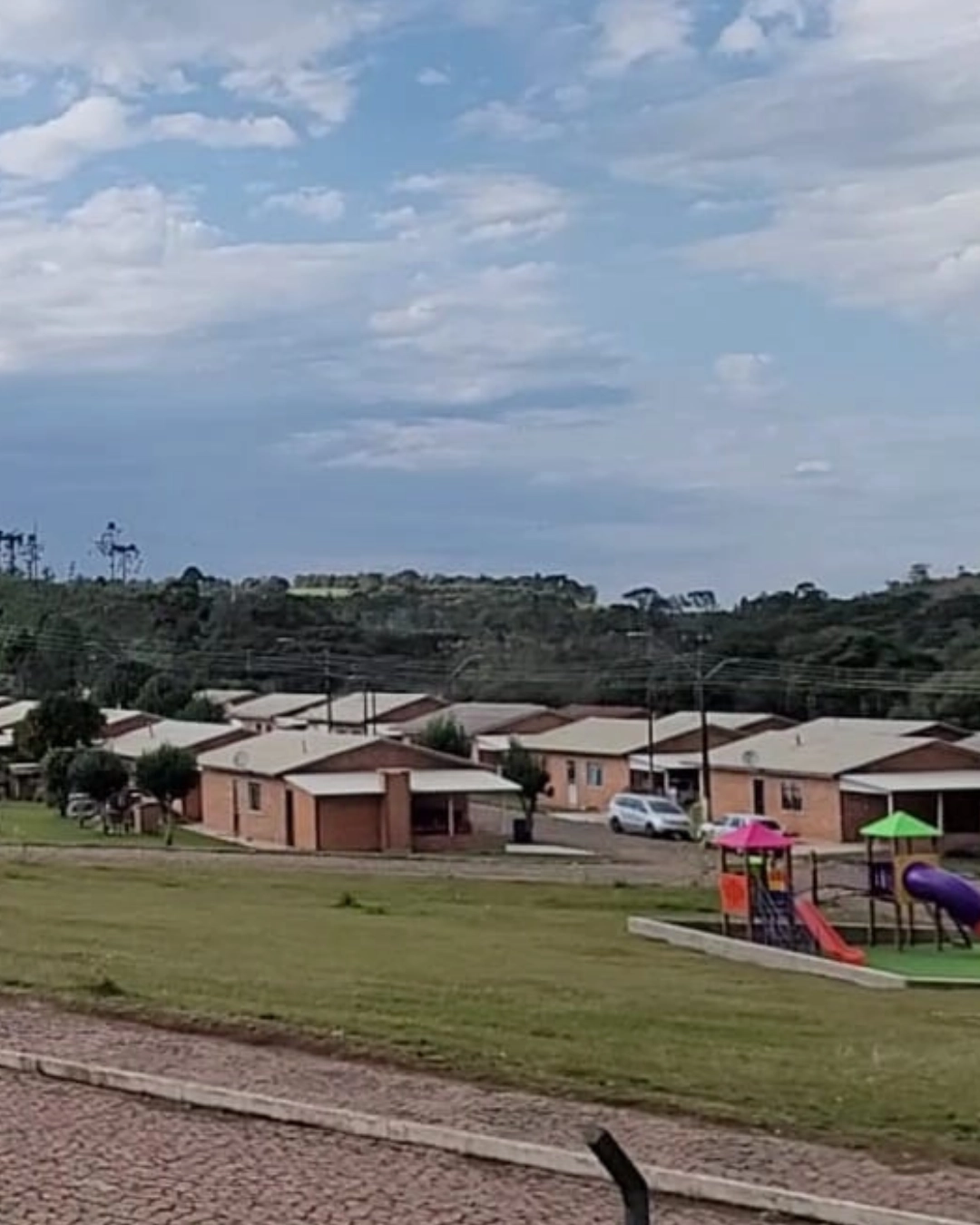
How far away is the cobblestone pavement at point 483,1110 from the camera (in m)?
8.12

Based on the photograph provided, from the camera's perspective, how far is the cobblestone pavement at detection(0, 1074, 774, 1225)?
7727mm

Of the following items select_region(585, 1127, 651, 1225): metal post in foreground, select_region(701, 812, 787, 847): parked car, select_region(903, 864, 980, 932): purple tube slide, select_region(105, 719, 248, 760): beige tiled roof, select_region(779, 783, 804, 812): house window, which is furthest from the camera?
select_region(105, 719, 248, 760): beige tiled roof

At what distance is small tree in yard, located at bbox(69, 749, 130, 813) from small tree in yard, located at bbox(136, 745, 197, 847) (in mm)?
630

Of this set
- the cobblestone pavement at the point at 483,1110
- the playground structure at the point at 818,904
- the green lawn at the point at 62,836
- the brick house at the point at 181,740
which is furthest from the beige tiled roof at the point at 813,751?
the cobblestone pavement at the point at 483,1110

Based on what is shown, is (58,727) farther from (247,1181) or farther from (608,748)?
(247,1181)

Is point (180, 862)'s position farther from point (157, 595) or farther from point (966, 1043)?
point (157, 595)

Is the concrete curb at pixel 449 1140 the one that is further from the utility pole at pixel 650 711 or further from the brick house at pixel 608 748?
the brick house at pixel 608 748

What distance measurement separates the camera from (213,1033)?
1164 centimetres

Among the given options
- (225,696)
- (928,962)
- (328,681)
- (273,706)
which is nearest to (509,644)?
(328,681)

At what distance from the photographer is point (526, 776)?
60.1m

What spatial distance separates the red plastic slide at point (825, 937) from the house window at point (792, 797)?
2934 centimetres

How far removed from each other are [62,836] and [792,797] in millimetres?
20955

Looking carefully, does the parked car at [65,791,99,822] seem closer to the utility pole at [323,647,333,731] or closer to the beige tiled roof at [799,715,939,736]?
the beige tiled roof at [799,715,939,736]

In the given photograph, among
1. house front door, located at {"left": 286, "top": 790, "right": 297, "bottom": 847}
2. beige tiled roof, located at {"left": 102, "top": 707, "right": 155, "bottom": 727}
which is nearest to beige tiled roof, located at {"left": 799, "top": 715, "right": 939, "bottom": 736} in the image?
house front door, located at {"left": 286, "top": 790, "right": 297, "bottom": 847}
